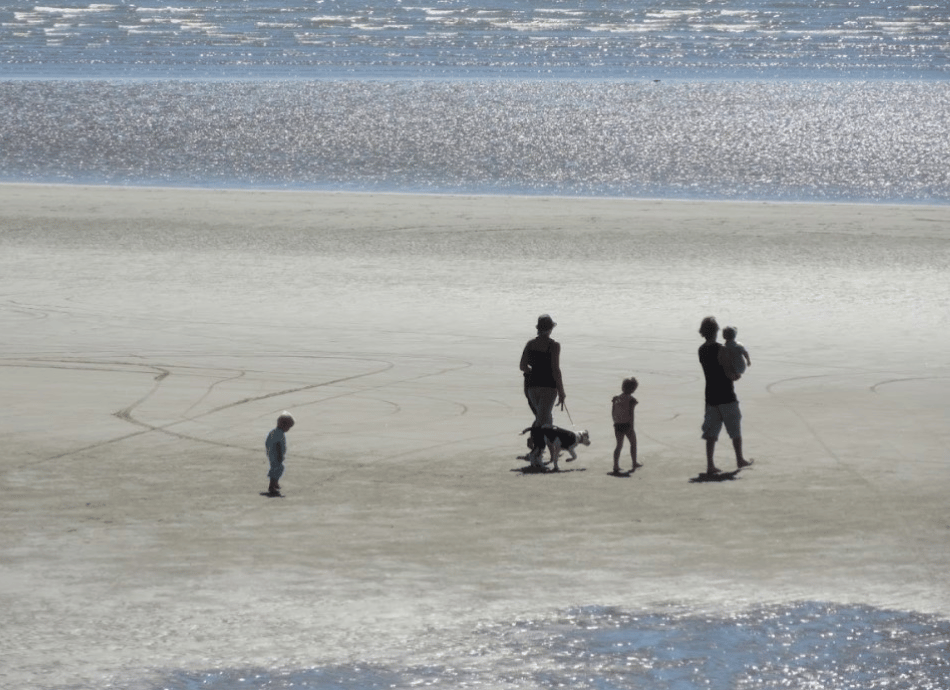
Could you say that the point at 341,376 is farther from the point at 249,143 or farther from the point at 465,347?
the point at 249,143

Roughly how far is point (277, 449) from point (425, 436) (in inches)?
110

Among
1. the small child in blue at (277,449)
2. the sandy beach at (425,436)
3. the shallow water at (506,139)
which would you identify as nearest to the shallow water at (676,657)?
the sandy beach at (425,436)

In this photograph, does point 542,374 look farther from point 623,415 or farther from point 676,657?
point 676,657

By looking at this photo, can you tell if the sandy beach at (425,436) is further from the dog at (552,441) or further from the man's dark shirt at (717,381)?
the man's dark shirt at (717,381)

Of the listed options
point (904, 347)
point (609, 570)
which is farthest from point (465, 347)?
point (609, 570)

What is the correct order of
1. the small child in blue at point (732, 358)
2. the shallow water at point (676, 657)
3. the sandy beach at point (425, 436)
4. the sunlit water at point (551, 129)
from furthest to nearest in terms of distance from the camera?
the small child in blue at point (732, 358)
the sandy beach at point (425, 436)
the sunlit water at point (551, 129)
the shallow water at point (676, 657)

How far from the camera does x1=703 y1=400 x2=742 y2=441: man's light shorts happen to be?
1456 centimetres

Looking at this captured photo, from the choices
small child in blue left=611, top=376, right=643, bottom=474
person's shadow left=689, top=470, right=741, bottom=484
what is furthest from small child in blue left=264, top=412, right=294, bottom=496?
person's shadow left=689, top=470, right=741, bottom=484

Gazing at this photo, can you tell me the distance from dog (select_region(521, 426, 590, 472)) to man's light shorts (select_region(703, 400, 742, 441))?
106 cm

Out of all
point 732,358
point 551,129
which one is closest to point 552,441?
point 732,358

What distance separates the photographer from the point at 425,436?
16.2 metres

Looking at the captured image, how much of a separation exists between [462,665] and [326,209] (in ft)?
84.3

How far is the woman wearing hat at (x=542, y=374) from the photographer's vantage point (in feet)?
48.3

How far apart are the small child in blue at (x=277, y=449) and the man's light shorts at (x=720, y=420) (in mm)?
3634
